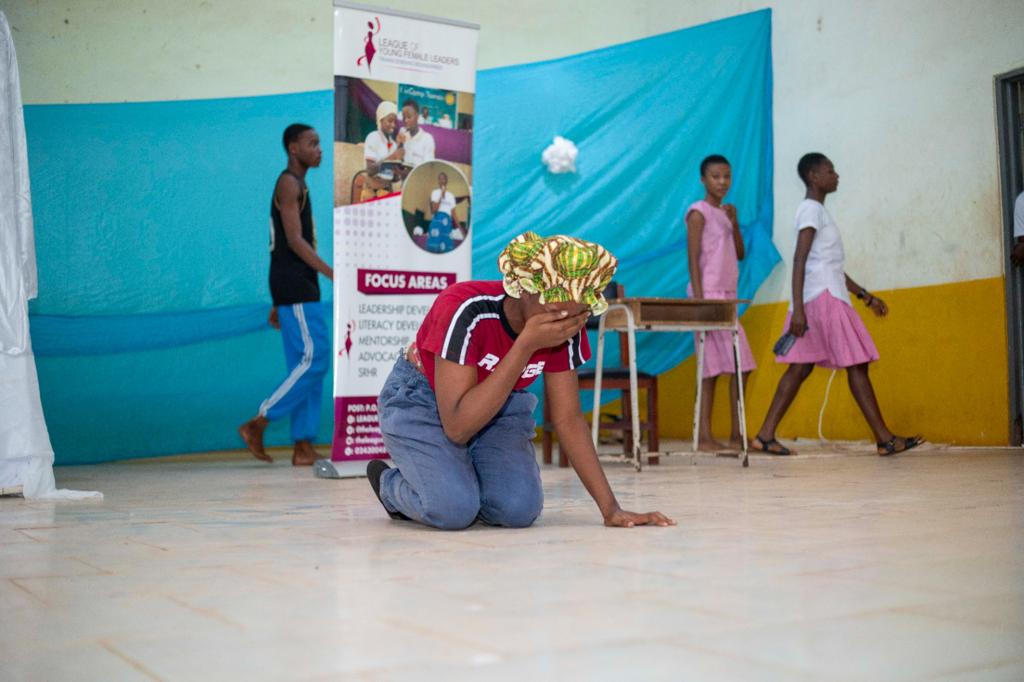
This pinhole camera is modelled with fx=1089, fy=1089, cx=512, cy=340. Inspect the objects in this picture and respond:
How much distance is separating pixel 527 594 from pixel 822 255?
4.19 meters

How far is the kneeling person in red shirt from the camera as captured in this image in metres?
2.24

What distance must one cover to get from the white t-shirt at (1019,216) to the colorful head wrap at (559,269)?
146 inches

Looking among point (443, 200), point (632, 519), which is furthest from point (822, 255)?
point (632, 519)

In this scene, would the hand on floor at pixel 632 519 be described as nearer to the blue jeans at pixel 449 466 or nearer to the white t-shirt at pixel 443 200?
the blue jeans at pixel 449 466

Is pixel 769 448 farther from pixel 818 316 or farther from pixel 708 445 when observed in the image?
pixel 818 316

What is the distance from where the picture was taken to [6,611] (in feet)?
5.20

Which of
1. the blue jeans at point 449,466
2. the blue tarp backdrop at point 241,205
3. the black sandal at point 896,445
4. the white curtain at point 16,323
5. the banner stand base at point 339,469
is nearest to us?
the blue jeans at point 449,466

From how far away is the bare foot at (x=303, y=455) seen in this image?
5.34 metres

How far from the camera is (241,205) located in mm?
5953

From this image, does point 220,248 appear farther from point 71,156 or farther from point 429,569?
Answer: point 429,569

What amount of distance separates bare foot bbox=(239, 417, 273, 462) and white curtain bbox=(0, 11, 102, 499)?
1.68 meters

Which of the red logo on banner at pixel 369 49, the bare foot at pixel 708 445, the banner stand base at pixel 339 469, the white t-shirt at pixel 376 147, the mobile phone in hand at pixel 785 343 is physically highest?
the red logo on banner at pixel 369 49

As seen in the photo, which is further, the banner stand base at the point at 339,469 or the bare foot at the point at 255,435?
the bare foot at the point at 255,435

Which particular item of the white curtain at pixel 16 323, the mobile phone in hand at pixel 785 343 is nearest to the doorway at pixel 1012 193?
the mobile phone in hand at pixel 785 343
